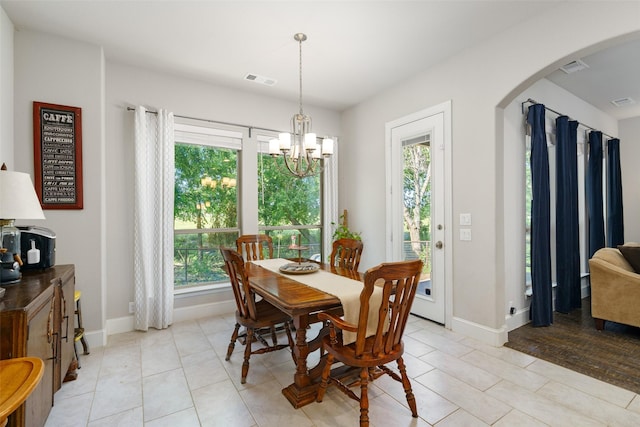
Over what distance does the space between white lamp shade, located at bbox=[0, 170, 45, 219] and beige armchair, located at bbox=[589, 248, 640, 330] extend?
4.79 m

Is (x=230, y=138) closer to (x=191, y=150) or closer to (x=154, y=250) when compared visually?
(x=191, y=150)

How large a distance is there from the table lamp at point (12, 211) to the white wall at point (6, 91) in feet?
3.09

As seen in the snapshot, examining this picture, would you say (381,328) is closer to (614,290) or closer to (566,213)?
(614,290)

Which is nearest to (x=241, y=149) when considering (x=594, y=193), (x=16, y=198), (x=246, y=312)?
(x=246, y=312)

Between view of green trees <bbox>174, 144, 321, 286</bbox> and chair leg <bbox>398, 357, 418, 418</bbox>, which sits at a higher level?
view of green trees <bbox>174, 144, 321, 286</bbox>

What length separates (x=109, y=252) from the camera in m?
3.21

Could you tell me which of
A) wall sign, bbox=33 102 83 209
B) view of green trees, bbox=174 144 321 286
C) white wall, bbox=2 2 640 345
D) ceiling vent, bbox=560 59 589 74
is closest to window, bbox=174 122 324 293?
view of green trees, bbox=174 144 321 286

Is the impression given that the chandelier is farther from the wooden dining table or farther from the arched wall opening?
the arched wall opening

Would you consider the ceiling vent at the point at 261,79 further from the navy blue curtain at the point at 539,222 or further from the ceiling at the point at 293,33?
the navy blue curtain at the point at 539,222

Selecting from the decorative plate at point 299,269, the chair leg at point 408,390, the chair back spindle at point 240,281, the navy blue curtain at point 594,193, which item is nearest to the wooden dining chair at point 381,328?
the chair leg at point 408,390

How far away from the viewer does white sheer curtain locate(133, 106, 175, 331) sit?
3240 mm

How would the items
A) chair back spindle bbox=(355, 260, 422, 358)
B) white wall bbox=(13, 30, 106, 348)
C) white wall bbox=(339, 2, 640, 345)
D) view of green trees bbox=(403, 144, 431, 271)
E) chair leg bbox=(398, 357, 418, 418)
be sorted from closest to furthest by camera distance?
chair back spindle bbox=(355, 260, 422, 358) → chair leg bbox=(398, 357, 418, 418) → white wall bbox=(339, 2, 640, 345) → white wall bbox=(13, 30, 106, 348) → view of green trees bbox=(403, 144, 431, 271)

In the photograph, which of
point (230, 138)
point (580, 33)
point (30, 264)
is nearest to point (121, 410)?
point (30, 264)

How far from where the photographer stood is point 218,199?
3.90m
